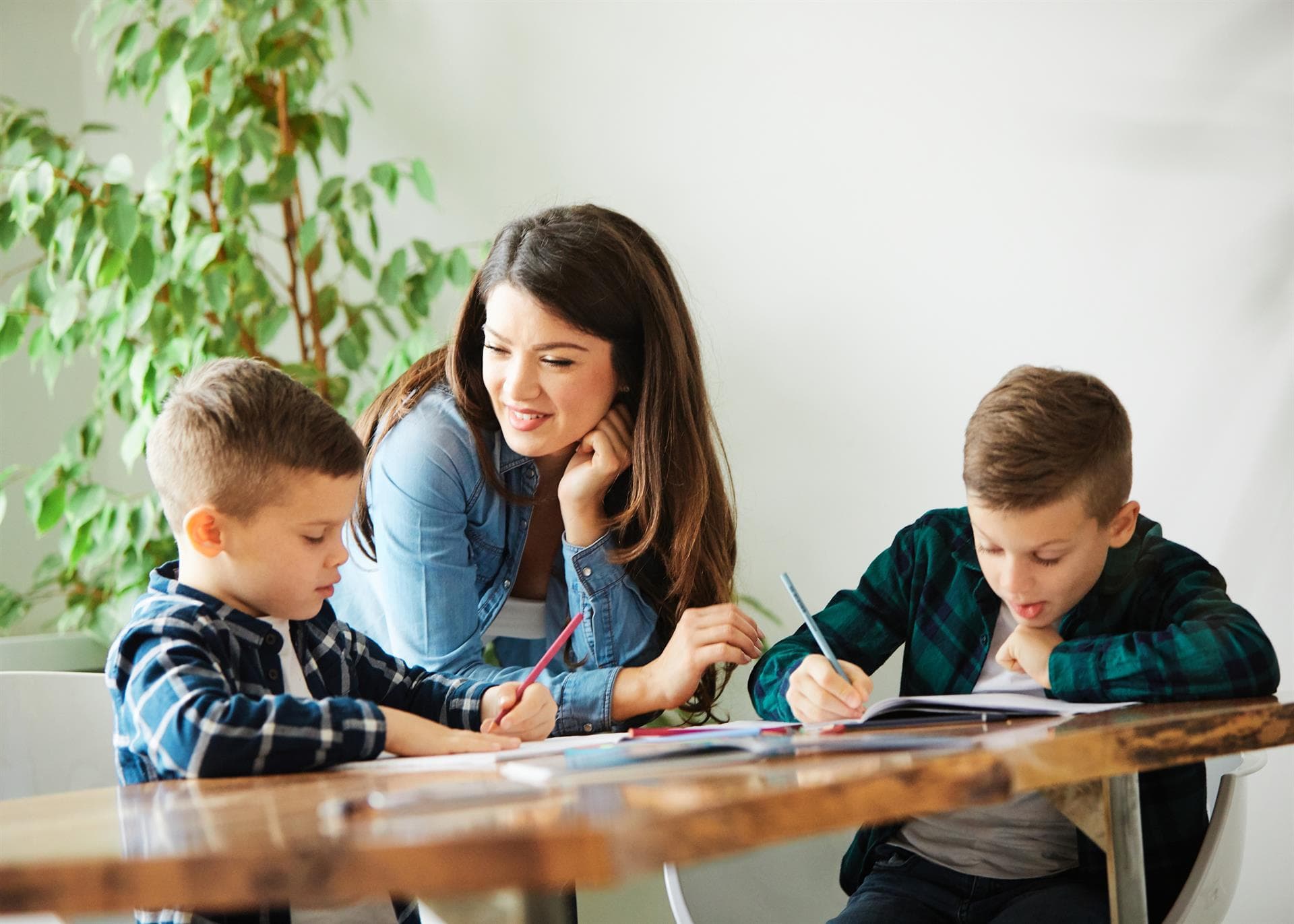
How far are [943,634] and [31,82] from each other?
235cm

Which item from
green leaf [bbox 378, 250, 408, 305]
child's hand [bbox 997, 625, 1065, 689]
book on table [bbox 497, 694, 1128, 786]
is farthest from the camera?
green leaf [bbox 378, 250, 408, 305]

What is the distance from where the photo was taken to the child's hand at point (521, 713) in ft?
3.82

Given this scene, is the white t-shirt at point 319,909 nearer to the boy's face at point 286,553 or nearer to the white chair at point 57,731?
the boy's face at point 286,553

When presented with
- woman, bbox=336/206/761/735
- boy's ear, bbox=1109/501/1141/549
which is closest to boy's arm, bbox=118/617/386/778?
woman, bbox=336/206/761/735

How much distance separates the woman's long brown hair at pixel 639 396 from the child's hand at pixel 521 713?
453 mm

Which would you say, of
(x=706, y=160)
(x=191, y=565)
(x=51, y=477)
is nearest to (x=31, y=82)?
(x=51, y=477)

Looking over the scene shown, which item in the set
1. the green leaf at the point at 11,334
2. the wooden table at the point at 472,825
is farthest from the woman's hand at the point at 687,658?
the green leaf at the point at 11,334

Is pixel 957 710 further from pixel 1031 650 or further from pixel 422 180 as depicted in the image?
pixel 422 180

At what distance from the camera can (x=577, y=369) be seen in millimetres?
1606

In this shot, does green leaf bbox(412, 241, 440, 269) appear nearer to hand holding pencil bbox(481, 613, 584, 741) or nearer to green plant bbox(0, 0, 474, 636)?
green plant bbox(0, 0, 474, 636)

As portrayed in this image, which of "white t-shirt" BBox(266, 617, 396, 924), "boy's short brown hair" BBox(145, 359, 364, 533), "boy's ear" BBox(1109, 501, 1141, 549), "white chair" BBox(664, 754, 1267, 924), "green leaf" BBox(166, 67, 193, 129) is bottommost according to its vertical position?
"white chair" BBox(664, 754, 1267, 924)

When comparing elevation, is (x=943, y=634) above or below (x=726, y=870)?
above

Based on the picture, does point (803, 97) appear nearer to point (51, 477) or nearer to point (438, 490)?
point (438, 490)

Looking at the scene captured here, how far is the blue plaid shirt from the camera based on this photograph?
913mm
